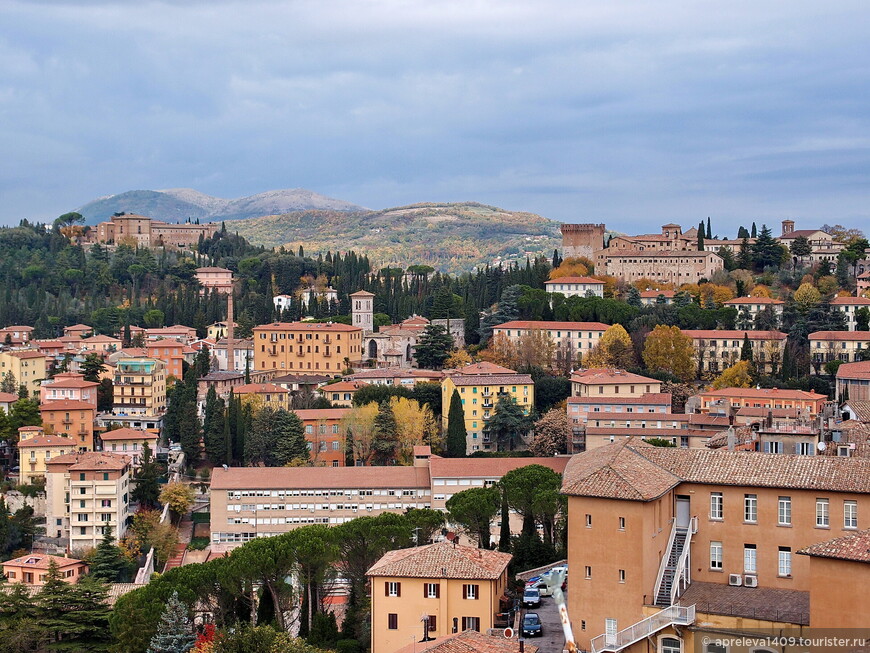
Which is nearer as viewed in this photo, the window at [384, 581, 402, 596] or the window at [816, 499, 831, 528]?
the window at [816, 499, 831, 528]

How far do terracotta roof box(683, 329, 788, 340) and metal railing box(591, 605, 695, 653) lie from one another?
49.9m

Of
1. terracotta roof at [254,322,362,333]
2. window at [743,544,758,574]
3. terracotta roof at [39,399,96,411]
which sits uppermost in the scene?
terracotta roof at [254,322,362,333]

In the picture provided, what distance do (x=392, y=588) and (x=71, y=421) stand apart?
39033mm

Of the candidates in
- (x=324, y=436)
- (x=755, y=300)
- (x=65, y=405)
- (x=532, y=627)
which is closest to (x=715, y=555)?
(x=532, y=627)

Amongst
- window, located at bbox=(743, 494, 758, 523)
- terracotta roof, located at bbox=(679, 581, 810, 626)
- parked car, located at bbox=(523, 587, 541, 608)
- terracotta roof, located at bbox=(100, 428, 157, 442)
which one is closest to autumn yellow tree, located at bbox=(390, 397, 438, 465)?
terracotta roof, located at bbox=(100, 428, 157, 442)

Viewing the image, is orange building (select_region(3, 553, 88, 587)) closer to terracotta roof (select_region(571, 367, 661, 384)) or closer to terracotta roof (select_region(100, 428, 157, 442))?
terracotta roof (select_region(100, 428, 157, 442))

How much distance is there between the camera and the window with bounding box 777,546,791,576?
1022 inches

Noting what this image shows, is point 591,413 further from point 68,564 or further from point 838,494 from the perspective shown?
point 838,494

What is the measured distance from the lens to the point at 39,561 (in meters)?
49.0

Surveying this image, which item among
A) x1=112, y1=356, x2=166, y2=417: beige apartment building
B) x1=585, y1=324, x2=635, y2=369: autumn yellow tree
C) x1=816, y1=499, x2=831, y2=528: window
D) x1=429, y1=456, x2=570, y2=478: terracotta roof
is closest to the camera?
x1=816, y1=499, x2=831, y2=528: window

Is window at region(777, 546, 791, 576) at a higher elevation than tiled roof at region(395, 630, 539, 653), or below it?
higher

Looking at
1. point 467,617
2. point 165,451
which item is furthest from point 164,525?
point 467,617

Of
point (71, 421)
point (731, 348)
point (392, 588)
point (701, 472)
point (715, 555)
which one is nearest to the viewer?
point (715, 555)

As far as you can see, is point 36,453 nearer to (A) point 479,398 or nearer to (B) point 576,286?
(A) point 479,398
